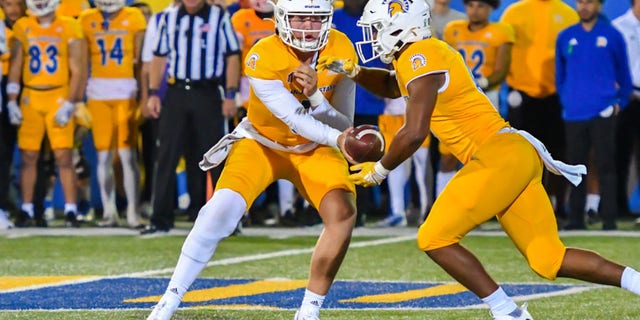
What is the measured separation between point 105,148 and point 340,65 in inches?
202

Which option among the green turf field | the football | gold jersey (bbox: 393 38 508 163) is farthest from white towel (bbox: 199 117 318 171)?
the green turf field

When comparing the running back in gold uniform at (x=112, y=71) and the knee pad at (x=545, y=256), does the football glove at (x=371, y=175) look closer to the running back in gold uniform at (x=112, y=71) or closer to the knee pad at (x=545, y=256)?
the knee pad at (x=545, y=256)

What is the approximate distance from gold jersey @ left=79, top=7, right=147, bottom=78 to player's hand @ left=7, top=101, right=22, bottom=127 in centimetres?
61

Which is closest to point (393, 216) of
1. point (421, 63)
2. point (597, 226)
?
point (597, 226)

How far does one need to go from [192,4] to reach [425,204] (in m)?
2.38

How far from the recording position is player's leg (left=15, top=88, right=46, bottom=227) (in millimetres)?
10625

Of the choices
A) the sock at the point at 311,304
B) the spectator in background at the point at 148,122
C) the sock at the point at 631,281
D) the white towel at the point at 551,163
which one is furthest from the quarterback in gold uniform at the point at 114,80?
the sock at the point at 631,281

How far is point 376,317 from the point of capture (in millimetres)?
6168

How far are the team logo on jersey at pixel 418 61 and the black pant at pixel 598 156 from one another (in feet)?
16.2

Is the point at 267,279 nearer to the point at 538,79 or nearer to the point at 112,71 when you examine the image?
the point at 112,71

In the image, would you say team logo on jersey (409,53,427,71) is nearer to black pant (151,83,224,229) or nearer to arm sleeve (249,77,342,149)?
arm sleeve (249,77,342,149)

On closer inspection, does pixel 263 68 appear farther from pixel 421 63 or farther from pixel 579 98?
pixel 579 98

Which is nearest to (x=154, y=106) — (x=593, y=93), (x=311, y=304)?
(x=593, y=93)

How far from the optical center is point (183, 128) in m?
9.79
